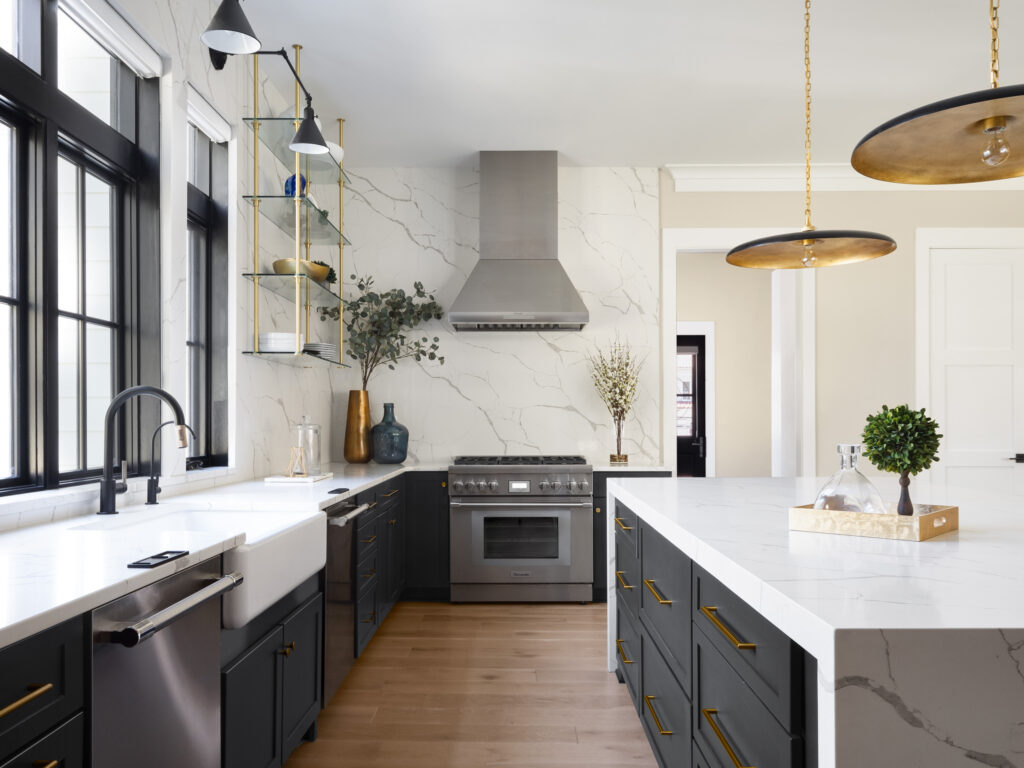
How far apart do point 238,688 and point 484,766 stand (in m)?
0.91

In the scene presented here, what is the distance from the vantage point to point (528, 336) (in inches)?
187

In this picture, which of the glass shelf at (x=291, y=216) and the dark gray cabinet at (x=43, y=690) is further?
the glass shelf at (x=291, y=216)

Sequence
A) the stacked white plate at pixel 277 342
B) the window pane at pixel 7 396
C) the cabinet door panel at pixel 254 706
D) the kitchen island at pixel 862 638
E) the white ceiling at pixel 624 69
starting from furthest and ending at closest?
the stacked white plate at pixel 277 342 → the white ceiling at pixel 624 69 → the window pane at pixel 7 396 → the cabinet door panel at pixel 254 706 → the kitchen island at pixel 862 638

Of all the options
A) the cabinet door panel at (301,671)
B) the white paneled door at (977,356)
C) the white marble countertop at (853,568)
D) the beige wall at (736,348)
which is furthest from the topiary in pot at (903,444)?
the beige wall at (736,348)

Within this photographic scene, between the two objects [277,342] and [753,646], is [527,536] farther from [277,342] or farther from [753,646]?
[753,646]

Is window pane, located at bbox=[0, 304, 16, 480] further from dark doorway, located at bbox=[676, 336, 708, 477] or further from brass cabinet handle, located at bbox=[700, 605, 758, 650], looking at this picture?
dark doorway, located at bbox=[676, 336, 708, 477]

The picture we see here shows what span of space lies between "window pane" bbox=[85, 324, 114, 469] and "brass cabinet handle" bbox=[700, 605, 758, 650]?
76.6 inches

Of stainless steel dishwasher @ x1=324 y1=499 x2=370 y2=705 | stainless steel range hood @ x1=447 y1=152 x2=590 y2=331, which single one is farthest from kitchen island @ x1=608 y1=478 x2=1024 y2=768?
stainless steel range hood @ x1=447 y1=152 x2=590 y2=331

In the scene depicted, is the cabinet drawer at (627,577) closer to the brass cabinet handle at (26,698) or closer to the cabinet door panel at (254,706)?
the cabinet door panel at (254,706)

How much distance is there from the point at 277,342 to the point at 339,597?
114 cm

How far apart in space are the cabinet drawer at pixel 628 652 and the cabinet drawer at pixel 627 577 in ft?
0.16

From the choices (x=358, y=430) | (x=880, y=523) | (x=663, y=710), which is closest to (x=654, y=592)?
(x=663, y=710)

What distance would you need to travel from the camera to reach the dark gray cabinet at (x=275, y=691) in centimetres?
170

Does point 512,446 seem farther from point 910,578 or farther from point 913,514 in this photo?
point 910,578
